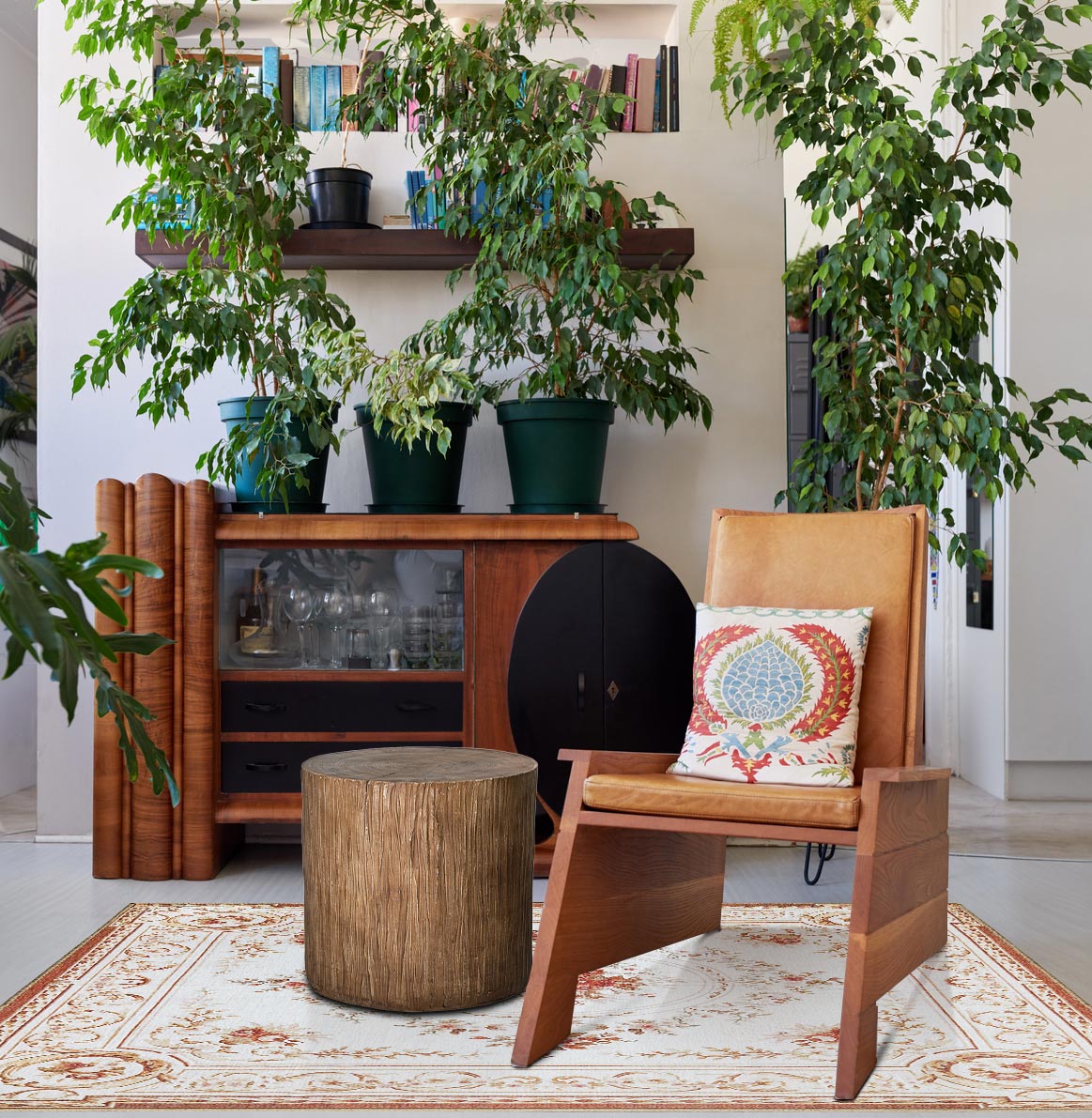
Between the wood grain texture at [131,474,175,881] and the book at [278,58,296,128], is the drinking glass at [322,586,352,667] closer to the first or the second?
the wood grain texture at [131,474,175,881]

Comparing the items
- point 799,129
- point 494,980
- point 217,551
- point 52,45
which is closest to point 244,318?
point 217,551

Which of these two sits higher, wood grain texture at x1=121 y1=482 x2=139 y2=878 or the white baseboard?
wood grain texture at x1=121 y1=482 x2=139 y2=878

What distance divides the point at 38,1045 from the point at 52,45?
9.48 ft

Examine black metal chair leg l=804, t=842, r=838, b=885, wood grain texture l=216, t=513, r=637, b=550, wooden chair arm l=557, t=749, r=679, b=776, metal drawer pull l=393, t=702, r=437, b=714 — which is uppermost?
wood grain texture l=216, t=513, r=637, b=550

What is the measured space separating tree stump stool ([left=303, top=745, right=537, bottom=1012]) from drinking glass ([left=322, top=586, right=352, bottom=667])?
3.37 ft

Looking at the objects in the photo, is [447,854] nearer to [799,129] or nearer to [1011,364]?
[799,129]

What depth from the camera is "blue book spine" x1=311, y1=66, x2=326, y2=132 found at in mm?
3572

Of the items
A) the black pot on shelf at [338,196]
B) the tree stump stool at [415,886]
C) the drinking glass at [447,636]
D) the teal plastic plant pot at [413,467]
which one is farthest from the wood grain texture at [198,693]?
the tree stump stool at [415,886]

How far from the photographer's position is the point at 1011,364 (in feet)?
Result: 14.0

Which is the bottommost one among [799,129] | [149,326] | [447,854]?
[447,854]

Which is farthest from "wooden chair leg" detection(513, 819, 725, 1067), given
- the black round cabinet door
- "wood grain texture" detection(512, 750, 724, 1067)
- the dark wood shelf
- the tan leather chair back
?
the dark wood shelf

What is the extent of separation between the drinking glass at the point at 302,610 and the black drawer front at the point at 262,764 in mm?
270

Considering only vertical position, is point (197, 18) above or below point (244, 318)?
above

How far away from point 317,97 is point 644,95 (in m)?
0.98
